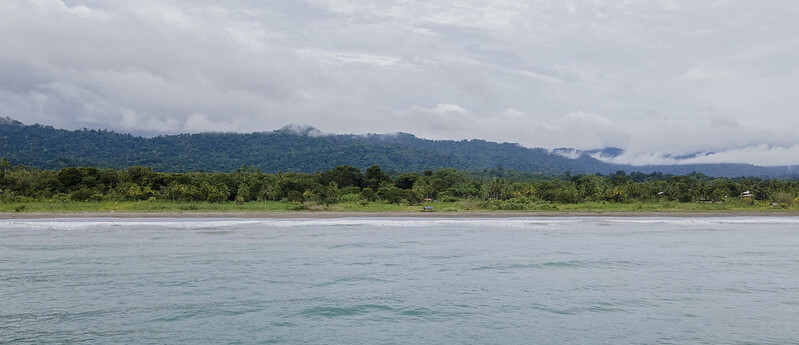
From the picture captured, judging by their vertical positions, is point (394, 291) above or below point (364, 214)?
below

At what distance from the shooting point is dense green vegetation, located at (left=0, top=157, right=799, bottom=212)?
58938 millimetres

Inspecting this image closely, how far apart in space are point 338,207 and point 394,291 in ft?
145

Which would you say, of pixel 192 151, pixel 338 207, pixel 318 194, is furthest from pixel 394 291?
pixel 192 151

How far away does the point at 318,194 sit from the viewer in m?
65.8

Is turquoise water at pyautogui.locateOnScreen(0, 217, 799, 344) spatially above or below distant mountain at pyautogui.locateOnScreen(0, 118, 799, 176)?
below

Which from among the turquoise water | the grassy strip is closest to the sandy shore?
the grassy strip

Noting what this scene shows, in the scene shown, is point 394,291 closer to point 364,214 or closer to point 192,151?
point 364,214

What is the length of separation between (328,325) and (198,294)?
197 inches

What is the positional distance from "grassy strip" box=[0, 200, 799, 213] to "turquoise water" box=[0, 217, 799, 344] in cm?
2491

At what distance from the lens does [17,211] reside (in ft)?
166

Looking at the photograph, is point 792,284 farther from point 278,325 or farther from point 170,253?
point 170,253

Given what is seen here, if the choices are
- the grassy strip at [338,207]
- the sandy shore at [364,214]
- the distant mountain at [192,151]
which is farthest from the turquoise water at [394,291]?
the distant mountain at [192,151]

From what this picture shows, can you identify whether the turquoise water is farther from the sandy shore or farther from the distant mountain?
the distant mountain

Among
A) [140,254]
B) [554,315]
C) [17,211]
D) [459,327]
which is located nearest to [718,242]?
[554,315]
